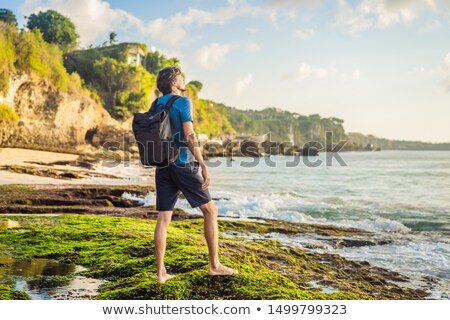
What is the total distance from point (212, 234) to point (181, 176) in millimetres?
678

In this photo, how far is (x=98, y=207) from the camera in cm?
1268

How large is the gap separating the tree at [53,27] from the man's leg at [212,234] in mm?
68928

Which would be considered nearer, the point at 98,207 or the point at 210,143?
the point at 98,207

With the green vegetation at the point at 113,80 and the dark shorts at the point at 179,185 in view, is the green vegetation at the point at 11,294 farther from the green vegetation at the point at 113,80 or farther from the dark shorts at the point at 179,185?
the green vegetation at the point at 113,80

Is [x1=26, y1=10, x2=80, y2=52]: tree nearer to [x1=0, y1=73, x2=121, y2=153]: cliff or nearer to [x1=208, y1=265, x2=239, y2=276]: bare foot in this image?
[x1=0, y1=73, x2=121, y2=153]: cliff

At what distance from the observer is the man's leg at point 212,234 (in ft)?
15.3

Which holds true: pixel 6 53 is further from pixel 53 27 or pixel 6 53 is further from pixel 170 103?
pixel 53 27

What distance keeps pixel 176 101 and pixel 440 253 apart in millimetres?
7607

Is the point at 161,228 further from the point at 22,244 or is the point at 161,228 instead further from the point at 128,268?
the point at 22,244

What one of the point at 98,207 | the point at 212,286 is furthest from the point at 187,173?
the point at 98,207

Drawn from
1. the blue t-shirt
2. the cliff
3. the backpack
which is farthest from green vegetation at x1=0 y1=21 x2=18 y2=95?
the blue t-shirt

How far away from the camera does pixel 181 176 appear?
14.9 feet
